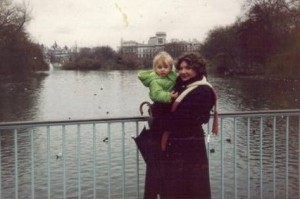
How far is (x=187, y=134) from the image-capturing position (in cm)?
473

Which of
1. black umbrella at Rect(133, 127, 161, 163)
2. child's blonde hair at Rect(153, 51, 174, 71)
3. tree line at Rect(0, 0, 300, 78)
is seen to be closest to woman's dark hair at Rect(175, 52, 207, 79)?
child's blonde hair at Rect(153, 51, 174, 71)

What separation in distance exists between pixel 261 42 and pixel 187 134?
70.6 metres

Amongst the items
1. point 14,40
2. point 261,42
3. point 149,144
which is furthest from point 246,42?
point 149,144

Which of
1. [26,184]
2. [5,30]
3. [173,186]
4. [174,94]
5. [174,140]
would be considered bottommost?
[26,184]

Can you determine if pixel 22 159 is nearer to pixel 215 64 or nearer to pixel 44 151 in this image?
pixel 44 151

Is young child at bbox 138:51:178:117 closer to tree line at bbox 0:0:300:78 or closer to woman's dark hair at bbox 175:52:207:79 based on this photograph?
woman's dark hair at bbox 175:52:207:79

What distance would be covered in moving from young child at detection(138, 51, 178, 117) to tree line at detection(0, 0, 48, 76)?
2607 inches

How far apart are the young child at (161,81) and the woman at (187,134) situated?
0.06m

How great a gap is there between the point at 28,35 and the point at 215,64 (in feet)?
99.0

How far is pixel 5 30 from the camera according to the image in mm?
69688

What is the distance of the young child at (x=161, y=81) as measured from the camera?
462 centimetres

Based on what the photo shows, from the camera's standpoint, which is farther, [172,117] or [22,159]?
[22,159]

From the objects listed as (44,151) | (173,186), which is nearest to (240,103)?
(44,151)

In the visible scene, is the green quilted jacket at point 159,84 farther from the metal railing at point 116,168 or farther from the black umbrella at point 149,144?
the metal railing at point 116,168
